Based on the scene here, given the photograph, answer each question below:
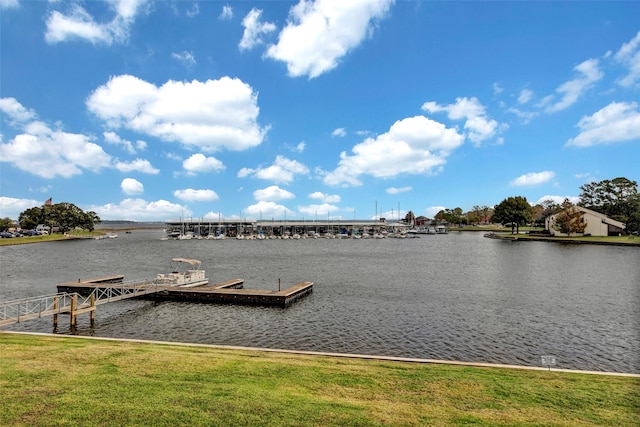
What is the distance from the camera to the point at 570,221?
105 meters

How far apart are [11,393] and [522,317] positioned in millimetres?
25944

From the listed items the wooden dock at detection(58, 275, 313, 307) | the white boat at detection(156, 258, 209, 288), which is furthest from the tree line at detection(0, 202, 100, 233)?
the white boat at detection(156, 258, 209, 288)

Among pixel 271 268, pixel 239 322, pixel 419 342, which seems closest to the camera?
pixel 419 342

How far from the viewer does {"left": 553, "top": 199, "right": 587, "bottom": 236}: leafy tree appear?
105m

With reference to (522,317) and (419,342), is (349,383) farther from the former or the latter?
(522,317)

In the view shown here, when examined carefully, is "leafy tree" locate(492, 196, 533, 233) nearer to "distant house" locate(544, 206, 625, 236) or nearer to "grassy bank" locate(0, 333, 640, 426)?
"distant house" locate(544, 206, 625, 236)

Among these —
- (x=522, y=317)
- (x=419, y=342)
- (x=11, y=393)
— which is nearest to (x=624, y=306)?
(x=522, y=317)

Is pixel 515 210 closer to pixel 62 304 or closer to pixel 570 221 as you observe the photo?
pixel 570 221

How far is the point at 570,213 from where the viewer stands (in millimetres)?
105938

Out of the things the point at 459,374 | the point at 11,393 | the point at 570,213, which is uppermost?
the point at 570,213

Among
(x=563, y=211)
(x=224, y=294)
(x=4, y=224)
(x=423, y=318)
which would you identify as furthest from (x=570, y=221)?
(x=4, y=224)

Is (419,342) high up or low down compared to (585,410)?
down

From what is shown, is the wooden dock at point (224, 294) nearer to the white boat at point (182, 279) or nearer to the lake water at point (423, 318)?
the lake water at point (423, 318)

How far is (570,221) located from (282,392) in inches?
4708
